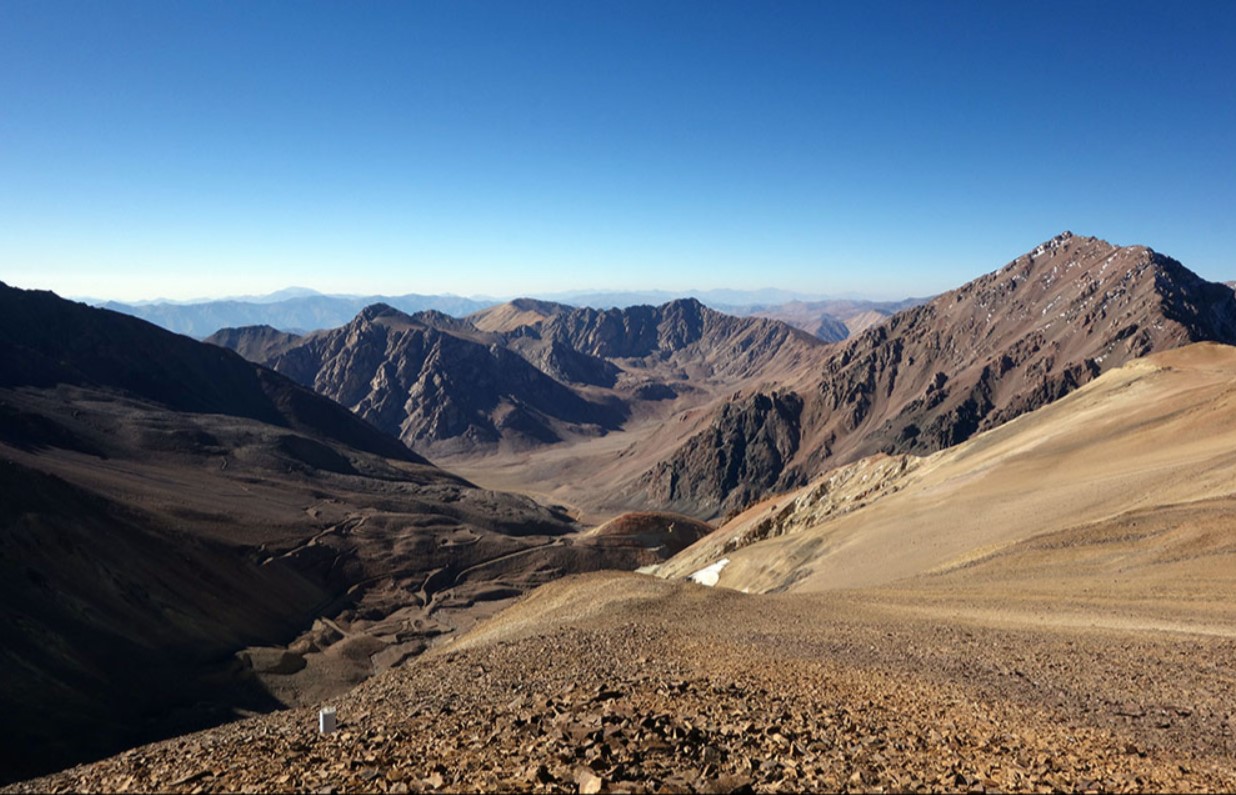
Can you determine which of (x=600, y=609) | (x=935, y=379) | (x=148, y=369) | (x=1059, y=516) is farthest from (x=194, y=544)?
(x=935, y=379)

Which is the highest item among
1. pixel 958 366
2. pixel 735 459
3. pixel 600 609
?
pixel 958 366

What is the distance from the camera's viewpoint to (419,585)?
69.3m

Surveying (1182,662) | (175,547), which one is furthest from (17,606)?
(1182,662)

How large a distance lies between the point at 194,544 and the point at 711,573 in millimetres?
38968

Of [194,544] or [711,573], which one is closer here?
[711,573]

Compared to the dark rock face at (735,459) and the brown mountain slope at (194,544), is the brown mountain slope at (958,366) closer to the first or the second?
the dark rock face at (735,459)

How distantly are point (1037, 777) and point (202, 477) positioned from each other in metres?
87.8

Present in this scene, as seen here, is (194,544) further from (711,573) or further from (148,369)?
(148,369)

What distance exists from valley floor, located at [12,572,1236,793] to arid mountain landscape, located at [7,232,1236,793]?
3.7 inches

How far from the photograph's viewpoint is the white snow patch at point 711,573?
169 ft

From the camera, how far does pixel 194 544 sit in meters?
54.8

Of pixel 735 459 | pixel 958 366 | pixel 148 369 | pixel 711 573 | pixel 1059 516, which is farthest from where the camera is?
pixel 735 459

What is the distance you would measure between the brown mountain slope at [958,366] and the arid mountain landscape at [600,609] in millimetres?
10219

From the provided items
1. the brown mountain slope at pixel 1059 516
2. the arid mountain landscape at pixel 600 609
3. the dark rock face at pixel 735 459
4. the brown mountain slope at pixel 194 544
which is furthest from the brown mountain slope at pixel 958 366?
the brown mountain slope at pixel 1059 516
